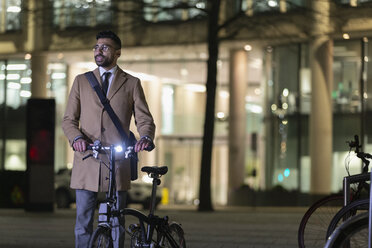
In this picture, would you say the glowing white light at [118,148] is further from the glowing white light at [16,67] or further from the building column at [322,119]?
the glowing white light at [16,67]

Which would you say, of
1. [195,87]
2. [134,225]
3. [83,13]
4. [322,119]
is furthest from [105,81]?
[195,87]

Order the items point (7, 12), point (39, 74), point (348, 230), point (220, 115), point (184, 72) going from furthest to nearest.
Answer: point (220, 115) → point (184, 72) → point (39, 74) → point (7, 12) → point (348, 230)

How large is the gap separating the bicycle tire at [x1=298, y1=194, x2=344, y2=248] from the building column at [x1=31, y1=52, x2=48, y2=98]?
2887 cm

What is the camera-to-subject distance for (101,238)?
6492 mm

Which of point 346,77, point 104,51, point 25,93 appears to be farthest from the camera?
point 25,93

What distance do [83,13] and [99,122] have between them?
18.7 m

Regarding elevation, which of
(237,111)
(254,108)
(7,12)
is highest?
(7,12)

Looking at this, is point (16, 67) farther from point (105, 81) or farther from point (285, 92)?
point (105, 81)

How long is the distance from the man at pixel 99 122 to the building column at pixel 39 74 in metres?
30.1

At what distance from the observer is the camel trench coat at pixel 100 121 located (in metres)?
7.14

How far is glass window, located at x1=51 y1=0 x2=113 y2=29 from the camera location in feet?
76.0

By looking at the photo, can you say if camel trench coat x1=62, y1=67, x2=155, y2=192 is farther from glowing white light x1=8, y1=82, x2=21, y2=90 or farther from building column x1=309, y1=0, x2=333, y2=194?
glowing white light x1=8, y1=82, x2=21, y2=90

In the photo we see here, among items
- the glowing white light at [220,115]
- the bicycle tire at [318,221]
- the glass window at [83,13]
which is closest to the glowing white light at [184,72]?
the glowing white light at [220,115]

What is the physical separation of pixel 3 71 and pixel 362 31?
56.1 ft
